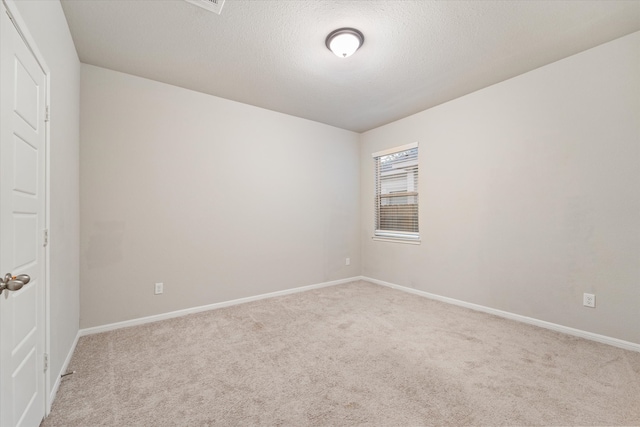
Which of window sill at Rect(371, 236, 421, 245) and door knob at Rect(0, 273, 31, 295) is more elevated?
door knob at Rect(0, 273, 31, 295)

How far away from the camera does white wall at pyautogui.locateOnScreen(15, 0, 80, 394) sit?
1.66 metres

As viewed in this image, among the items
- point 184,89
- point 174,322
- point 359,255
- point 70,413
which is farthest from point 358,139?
point 70,413

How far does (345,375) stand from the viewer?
194 centimetres

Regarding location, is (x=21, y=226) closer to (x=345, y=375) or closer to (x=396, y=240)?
(x=345, y=375)

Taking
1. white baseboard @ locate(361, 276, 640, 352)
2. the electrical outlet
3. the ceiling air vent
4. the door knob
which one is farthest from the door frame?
the electrical outlet

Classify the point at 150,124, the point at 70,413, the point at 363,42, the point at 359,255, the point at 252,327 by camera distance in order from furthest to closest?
the point at 359,255, the point at 150,124, the point at 252,327, the point at 363,42, the point at 70,413

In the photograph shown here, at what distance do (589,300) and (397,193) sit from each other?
8.27 feet

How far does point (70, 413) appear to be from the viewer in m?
1.56

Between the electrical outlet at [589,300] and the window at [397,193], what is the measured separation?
185 cm

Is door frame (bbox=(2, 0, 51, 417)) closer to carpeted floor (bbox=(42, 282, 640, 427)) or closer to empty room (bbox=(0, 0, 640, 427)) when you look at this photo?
empty room (bbox=(0, 0, 640, 427))

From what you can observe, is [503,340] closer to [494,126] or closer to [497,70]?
[494,126]

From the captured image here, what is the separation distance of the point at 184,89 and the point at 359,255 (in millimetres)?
3740

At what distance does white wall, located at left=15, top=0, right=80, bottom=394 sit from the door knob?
2.62 feet

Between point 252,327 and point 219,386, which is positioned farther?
point 252,327
